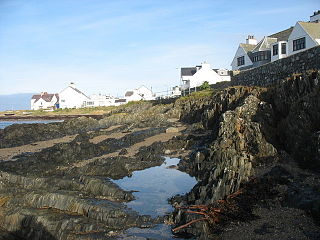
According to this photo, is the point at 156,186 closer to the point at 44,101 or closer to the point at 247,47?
the point at 247,47

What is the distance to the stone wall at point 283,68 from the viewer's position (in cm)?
1981

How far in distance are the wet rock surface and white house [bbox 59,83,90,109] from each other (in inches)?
4014

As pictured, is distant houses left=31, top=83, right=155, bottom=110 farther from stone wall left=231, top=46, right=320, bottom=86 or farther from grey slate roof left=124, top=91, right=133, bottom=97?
stone wall left=231, top=46, right=320, bottom=86

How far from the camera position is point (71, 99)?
399ft

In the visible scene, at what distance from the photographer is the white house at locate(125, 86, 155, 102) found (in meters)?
121

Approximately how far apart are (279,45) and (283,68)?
83.6 ft

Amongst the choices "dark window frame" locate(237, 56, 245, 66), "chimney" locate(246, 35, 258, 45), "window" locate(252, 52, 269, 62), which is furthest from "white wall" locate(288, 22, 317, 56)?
"chimney" locate(246, 35, 258, 45)

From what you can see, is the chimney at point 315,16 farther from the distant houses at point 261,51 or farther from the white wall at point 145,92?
the white wall at point 145,92

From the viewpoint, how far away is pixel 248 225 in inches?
377

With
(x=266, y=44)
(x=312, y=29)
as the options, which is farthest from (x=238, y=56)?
(x=312, y=29)

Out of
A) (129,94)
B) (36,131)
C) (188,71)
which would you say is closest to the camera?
(36,131)

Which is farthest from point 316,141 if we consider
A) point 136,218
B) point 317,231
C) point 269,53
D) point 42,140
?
point 269,53

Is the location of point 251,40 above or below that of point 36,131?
above

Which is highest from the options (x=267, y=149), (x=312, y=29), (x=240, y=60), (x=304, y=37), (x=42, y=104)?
(x=312, y=29)
